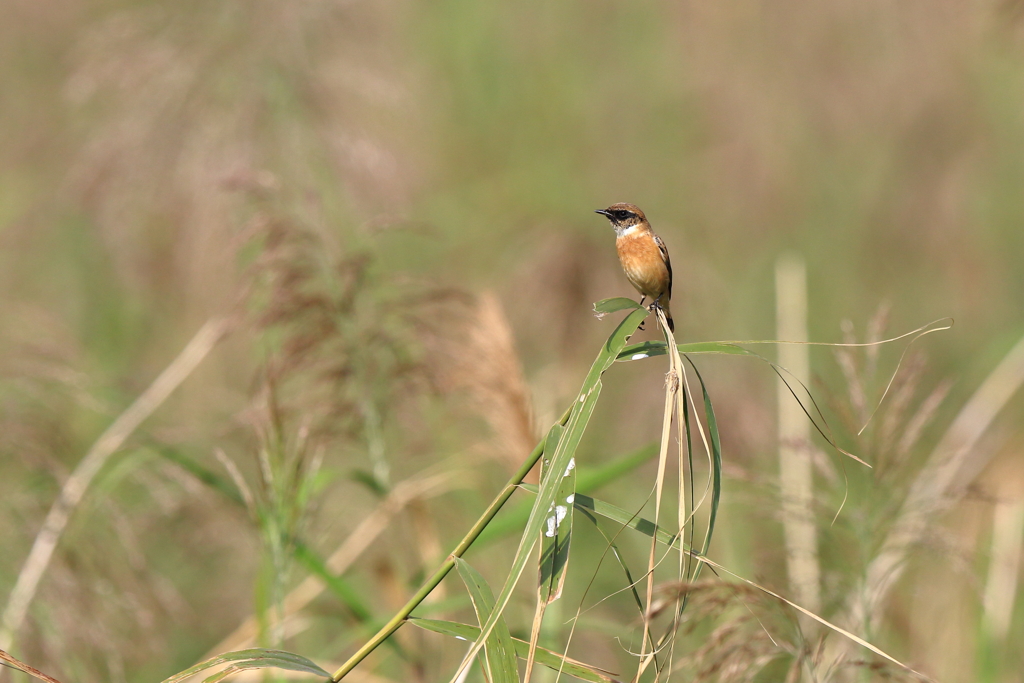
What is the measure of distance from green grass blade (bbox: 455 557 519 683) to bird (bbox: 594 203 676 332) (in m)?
1.35

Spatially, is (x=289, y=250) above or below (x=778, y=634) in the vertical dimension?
above

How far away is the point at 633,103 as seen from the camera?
22.0ft

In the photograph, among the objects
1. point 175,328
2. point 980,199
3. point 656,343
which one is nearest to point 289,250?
point 656,343

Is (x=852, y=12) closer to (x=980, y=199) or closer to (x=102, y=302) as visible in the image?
(x=980, y=199)

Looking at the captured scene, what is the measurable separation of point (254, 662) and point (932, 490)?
7.31 ft

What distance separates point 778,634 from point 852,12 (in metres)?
6.11

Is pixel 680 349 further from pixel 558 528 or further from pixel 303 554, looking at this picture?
pixel 303 554

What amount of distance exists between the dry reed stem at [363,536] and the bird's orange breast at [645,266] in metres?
0.85

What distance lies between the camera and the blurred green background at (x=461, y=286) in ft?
8.27

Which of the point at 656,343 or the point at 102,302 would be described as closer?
the point at 656,343

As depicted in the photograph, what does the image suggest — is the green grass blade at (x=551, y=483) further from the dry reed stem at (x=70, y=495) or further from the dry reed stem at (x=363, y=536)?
the dry reed stem at (x=70, y=495)

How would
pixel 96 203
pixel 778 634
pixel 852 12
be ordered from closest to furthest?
pixel 778 634 → pixel 96 203 → pixel 852 12

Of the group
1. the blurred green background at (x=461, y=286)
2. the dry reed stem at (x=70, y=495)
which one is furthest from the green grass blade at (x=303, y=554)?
the dry reed stem at (x=70, y=495)

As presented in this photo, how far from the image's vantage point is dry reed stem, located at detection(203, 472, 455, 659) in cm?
262
